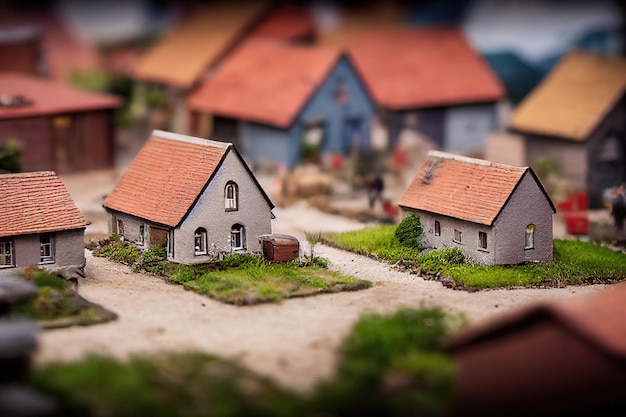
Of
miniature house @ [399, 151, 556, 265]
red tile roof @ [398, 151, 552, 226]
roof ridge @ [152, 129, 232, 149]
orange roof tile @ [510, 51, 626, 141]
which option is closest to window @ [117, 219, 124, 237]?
roof ridge @ [152, 129, 232, 149]

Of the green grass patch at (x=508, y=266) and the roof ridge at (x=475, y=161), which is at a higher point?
the roof ridge at (x=475, y=161)

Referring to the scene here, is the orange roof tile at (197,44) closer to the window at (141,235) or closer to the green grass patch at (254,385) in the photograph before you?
the window at (141,235)

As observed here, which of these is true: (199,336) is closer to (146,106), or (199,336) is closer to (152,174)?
(152,174)

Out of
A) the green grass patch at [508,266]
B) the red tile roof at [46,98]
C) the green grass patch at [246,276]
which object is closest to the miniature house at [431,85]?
the red tile roof at [46,98]

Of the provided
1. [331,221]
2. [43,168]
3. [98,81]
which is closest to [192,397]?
[331,221]

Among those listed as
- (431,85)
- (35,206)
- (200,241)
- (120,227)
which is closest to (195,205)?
(200,241)

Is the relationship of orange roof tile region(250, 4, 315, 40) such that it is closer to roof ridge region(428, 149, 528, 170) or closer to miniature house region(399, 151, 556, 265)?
roof ridge region(428, 149, 528, 170)
